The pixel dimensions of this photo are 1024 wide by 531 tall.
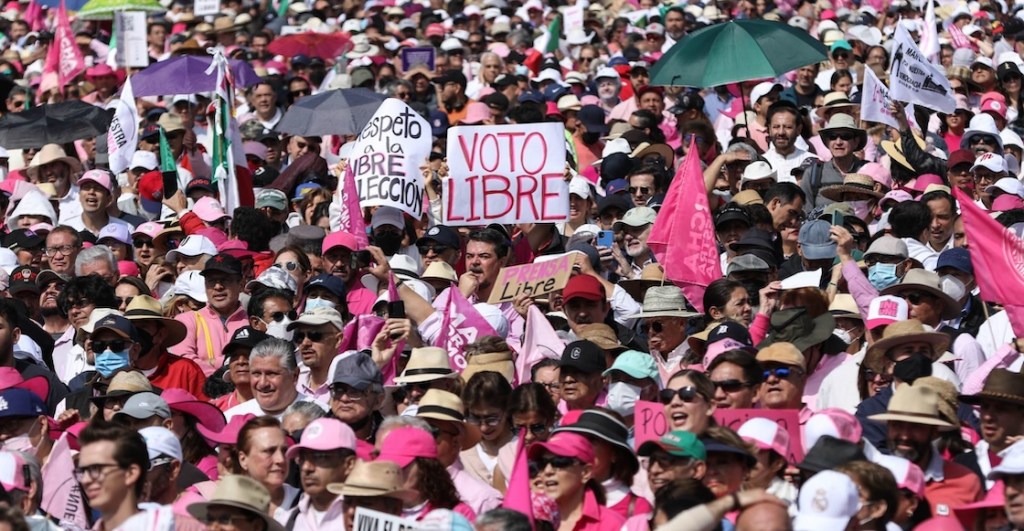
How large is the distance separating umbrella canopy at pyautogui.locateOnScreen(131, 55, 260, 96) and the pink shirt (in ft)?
16.8

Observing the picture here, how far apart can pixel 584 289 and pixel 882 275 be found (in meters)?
1.55

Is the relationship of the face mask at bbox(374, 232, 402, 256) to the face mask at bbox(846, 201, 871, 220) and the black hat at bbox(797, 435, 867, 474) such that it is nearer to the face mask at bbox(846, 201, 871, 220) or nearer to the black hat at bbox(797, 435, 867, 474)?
the face mask at bbox(846, 201, 871, 220)

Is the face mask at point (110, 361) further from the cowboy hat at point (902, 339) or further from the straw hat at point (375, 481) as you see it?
the cowboy hat at point (902, 339)

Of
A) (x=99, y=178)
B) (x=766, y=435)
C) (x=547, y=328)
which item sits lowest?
(x=99, y=178)

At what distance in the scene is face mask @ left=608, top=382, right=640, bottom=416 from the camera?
940 centimetres

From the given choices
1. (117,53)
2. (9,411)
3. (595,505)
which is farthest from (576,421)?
(117,53)

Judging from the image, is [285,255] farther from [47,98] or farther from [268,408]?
[47,98]

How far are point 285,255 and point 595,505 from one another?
15.0ft

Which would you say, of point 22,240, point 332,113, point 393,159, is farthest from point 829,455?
point 332,113

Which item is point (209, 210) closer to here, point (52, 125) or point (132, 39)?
point (52, 125)

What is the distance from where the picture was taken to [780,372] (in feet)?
30.2

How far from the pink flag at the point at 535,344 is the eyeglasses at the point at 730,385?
59.8 inches

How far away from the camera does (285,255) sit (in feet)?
40.1

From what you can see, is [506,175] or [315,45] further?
[315,45]
